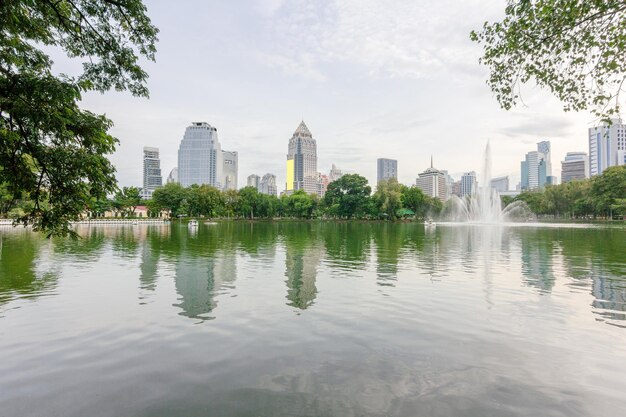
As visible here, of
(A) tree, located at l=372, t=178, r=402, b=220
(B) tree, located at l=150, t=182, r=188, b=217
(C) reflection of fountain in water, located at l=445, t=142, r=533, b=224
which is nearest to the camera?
(C) reflection of fountain in water, located at l=445, t=142, r=533, b=224

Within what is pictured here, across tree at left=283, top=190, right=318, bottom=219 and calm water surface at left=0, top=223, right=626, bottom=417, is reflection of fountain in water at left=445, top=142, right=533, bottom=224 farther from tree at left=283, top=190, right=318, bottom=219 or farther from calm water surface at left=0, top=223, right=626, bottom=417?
calm water surface at left=0, top=223, right=626, bottom=417

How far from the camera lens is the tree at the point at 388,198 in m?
112

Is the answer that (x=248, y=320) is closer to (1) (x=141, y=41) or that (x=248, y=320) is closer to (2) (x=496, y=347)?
(2) (x=496, y=347)

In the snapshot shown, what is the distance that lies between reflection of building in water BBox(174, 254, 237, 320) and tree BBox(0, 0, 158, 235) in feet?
15.2

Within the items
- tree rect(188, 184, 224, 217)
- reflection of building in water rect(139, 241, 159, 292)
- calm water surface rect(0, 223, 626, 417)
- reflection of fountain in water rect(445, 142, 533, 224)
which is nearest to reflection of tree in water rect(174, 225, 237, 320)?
calm water surface rect(0, 223, 626, 417)

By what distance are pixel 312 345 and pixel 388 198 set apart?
10530 cm

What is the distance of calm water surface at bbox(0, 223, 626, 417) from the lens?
20.3ft

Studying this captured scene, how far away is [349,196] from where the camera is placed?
395 ft

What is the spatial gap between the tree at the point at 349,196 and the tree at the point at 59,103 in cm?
11127

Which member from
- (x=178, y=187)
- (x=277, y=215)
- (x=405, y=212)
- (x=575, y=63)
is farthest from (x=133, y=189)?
(x=575, y=63)

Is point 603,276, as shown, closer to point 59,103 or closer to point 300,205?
point 59,103

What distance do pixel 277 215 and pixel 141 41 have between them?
13816cm

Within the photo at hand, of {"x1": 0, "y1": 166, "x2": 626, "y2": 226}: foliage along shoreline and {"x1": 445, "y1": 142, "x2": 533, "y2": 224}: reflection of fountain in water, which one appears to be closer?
{"x1": 445, "y1": 142, "x2": 533, "y2": 224}: reflection of fountain in water

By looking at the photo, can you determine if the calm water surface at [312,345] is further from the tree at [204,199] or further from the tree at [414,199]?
the tree at [414,199]
